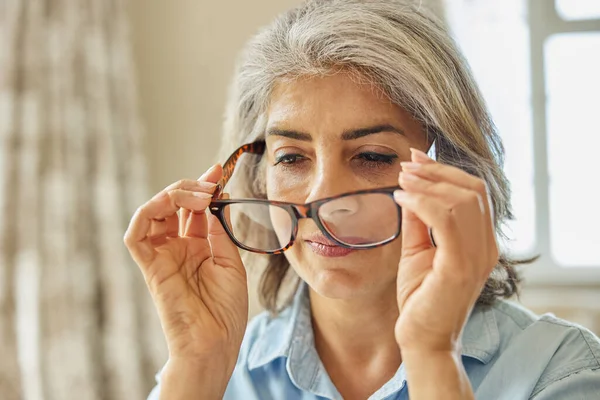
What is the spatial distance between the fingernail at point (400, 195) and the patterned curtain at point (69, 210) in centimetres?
164

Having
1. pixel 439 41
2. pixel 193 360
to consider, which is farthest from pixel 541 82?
pixel 193 360

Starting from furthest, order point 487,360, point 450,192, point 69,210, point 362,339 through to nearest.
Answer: point 69,210 < point 362,339 < point 487,360 < point 450,192

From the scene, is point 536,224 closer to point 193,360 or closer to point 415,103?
point 415,103

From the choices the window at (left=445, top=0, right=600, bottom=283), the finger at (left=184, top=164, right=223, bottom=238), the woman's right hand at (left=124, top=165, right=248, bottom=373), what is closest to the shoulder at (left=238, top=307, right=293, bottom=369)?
the woman's right hand at (left=124, top=165, right=248, bottom=373)

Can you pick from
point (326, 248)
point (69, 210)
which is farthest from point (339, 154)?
point (69, 210)

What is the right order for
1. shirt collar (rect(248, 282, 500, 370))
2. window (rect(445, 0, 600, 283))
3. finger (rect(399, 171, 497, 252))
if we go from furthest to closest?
window (rect(445, 0, 600, 283)), shirt collar (rect(248, 282, 500, 370)), finger (rect(399, 171, 497, 252))

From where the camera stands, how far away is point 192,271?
1.32 m

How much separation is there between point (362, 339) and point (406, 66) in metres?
0.56

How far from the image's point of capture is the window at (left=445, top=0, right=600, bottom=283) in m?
3.14

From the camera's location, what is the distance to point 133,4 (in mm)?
2863

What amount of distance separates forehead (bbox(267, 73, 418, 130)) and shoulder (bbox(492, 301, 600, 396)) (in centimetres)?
44

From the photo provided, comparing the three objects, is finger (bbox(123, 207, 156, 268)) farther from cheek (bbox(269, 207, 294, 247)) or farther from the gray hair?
the gray hair

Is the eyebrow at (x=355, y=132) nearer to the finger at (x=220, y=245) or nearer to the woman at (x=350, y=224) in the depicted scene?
the woman at (x=350, y=224)

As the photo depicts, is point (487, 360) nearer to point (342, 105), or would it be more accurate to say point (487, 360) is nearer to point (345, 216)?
point (345, 216)
